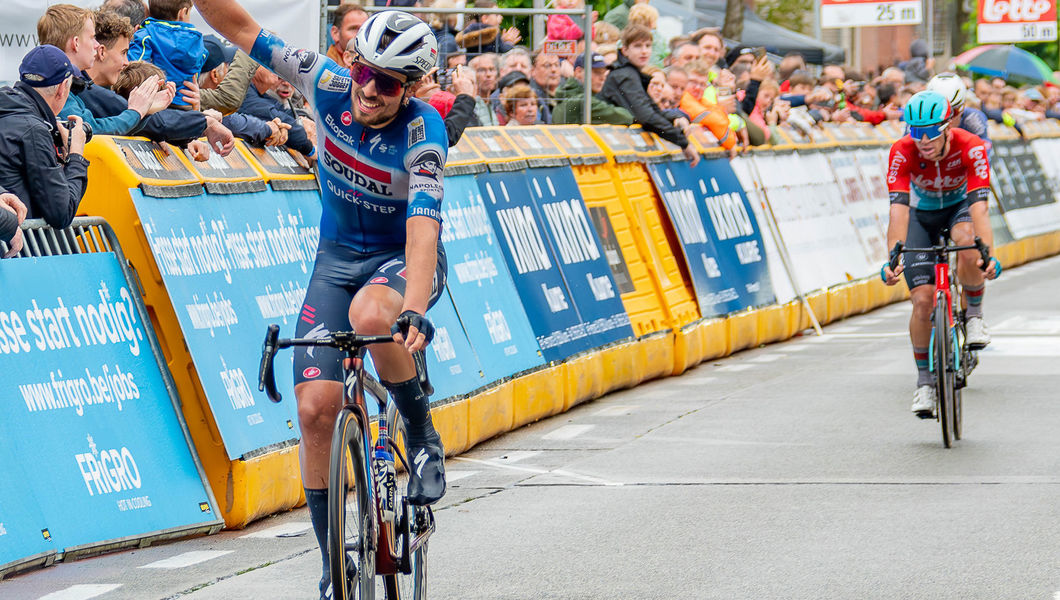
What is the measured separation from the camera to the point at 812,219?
17.7 metres

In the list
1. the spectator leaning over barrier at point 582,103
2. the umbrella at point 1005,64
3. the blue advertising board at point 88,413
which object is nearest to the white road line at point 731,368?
the spectator leaning over barrier at point 582,103

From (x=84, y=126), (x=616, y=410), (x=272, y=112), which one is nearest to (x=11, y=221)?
(x=84, y=126)

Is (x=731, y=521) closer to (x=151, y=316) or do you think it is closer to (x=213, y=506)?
(x=213, y=506)

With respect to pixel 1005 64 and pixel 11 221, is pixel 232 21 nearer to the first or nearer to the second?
pixel 11 221

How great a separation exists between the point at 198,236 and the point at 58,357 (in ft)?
3.79

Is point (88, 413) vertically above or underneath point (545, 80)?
underneath

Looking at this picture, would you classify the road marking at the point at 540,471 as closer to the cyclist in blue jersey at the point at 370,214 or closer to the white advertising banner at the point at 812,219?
the cyclist in blue jersey at the point at 370,214

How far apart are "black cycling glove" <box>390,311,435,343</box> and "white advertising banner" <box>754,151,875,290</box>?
1201cm

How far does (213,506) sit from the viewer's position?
7.76 meters

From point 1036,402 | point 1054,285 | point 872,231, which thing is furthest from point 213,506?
point 1054,285

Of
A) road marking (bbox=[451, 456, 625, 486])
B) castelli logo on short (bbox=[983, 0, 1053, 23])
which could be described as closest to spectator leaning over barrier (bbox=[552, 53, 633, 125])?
road marking (bbox=[451, 456, 625, 486])

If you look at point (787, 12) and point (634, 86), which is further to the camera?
point (787, 12)

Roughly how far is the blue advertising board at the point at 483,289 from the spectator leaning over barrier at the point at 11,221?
12.2 feet

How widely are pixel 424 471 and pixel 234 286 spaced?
9.24 ft
